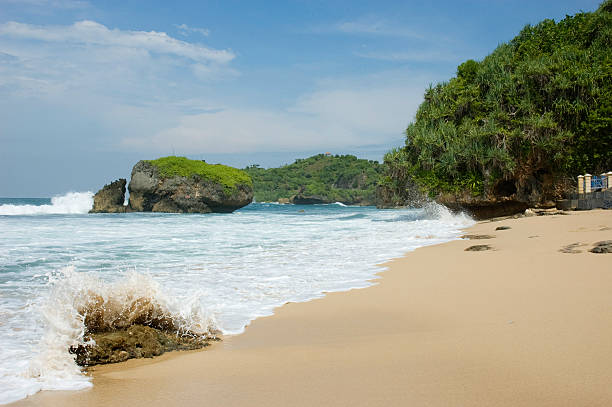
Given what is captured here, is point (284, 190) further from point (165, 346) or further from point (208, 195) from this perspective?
point (165, 346)

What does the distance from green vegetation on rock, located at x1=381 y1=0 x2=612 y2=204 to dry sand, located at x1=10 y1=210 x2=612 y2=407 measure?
1464 centimetres

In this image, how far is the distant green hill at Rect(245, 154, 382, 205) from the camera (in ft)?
346

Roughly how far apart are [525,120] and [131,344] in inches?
746

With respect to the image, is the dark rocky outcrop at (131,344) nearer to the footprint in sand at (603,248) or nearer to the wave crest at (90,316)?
the wave crest at (90,316)

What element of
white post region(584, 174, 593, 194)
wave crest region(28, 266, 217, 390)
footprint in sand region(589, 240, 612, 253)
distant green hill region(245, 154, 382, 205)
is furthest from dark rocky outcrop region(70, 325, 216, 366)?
distant green hill region(245, 154, 382, 205)

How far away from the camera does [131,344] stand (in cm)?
298

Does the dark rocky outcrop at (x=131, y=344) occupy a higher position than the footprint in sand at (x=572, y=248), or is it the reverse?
the footprint in sand at (x=572, y=248)

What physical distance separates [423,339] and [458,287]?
81.2 inches

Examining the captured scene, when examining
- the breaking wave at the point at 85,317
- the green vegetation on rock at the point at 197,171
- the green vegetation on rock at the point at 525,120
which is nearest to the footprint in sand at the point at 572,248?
the breaking wave at the point at 85,317

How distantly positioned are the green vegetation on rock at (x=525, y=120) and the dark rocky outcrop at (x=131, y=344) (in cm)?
1738

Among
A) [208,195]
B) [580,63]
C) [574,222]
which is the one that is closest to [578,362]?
[574,222]

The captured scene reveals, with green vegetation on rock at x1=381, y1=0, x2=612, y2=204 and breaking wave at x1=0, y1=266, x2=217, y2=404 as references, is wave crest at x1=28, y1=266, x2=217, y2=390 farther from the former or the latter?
green vegetation on rock at x1=381, y1=0, x2=612, y2=204

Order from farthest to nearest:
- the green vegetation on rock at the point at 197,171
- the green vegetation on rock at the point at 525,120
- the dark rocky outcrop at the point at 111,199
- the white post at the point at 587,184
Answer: the dark rocky outcrop at the point at 111,199, the green vegetation on rock at the point at 197,171, the green vegetation on rock at the point at 525,120, the white post at the point at 587,184

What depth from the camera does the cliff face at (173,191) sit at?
33.9 m
